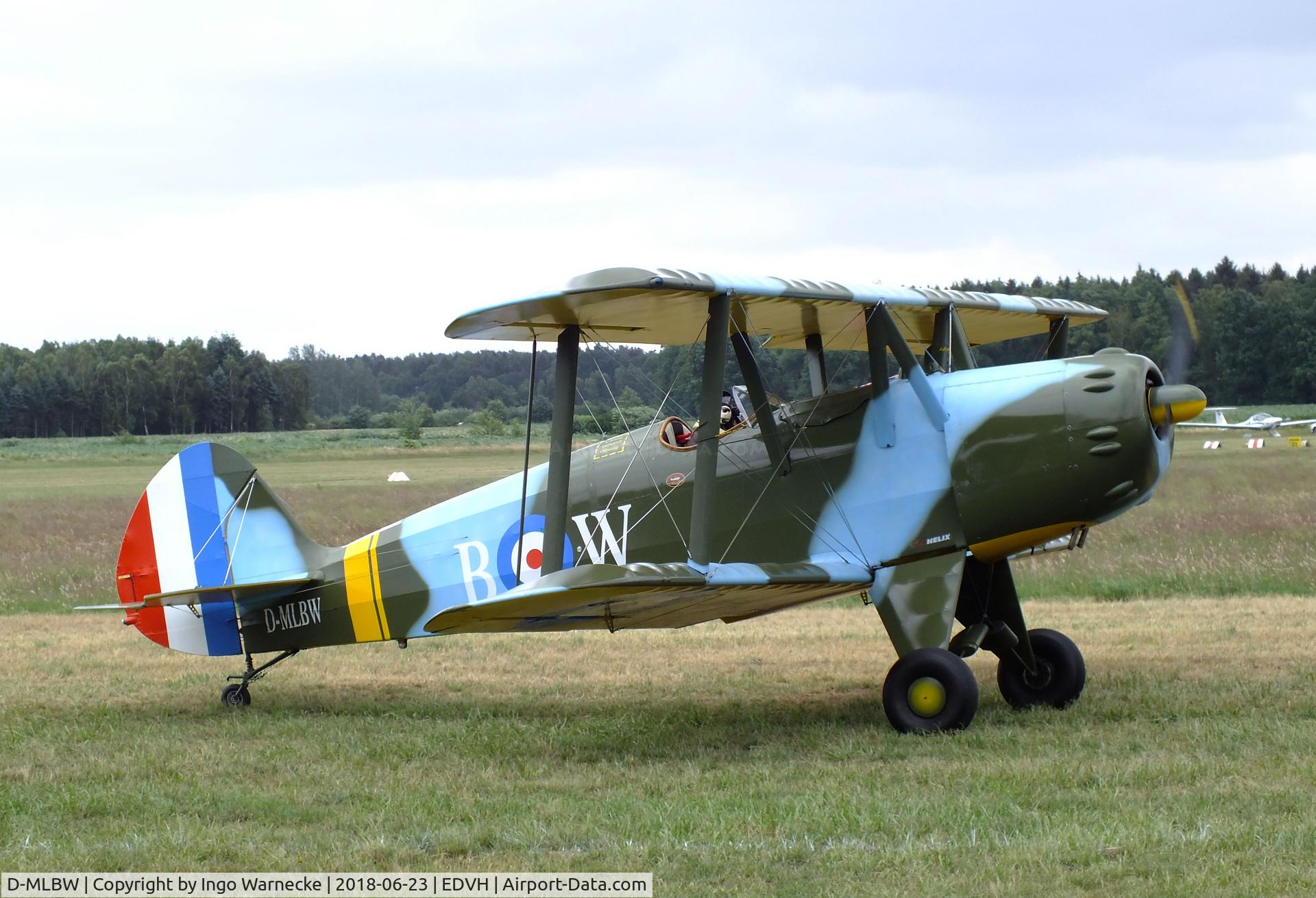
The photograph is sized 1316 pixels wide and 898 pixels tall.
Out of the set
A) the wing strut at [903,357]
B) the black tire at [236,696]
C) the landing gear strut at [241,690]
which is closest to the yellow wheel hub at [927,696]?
the wing strut at [903,357]

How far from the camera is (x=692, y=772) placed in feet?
22.5

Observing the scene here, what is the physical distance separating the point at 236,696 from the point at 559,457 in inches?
136

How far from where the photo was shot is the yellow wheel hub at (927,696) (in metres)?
7.47

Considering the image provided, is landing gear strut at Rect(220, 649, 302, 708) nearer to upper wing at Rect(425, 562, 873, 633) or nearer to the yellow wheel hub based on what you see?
upper wing at Rect(425, 562, 873, 633)

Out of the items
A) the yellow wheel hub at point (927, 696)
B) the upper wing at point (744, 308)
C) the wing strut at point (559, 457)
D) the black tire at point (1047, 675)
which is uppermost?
the upper wing at point (744, 308)

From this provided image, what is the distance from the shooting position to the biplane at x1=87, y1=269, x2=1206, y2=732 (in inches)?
296

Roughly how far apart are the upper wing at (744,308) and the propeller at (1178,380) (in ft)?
2.76

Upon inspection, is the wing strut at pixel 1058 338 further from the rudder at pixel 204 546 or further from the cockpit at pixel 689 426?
the rudder at pixel 204 546

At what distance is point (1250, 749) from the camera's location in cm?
667

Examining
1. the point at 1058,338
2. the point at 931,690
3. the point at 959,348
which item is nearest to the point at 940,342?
the point at 959,348

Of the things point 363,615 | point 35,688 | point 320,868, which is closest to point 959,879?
point 320,868

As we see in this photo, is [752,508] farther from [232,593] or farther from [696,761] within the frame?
[232,593]

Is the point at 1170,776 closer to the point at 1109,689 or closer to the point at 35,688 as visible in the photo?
the point at 1109,689

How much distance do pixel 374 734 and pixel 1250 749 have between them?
16.9ft
